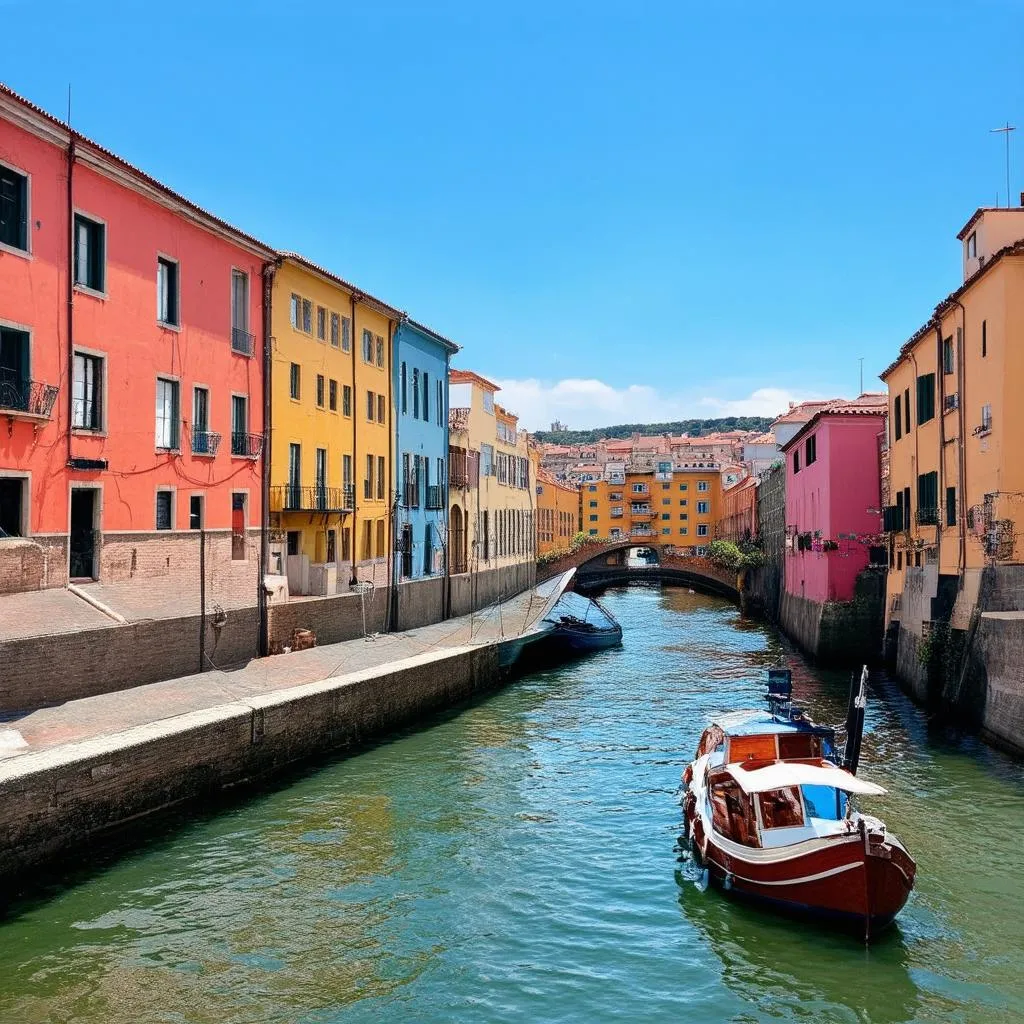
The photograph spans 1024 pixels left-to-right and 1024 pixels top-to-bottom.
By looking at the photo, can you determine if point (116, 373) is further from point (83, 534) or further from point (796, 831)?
point (796, 831)

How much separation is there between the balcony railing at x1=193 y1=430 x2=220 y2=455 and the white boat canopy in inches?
688

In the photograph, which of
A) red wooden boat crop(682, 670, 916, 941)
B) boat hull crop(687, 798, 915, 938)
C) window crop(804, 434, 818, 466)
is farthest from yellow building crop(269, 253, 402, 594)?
boat hull crop(687, 798, 915, 938)

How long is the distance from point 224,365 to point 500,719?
12534 mm

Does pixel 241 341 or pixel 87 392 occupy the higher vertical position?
pixel 241 341

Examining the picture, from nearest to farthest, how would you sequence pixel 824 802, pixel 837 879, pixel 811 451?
pixel 837 879, pixel 824 802, pixel 811 451

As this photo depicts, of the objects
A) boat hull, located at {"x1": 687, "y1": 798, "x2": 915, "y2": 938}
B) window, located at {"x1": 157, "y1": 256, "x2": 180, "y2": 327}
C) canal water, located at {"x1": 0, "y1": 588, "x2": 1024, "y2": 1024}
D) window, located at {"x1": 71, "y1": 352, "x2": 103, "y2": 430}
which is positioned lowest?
canal water, located at {"x1": 0, "y1": 588, "x2": 1024, "y2": 1024}

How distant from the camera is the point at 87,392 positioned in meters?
23.1

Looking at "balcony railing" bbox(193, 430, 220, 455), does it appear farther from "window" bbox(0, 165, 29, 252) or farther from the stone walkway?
"window" bbox(0, 165, 29, 252)

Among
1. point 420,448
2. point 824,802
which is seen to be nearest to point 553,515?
point 420,448

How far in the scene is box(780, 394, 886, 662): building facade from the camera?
4062cm

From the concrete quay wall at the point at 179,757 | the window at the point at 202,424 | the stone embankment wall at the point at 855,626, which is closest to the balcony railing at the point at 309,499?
the window at the point at 202,424

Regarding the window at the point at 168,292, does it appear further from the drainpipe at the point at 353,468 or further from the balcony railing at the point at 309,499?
the drainpipe at the point at 353,468

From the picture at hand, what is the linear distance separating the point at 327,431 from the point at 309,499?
3.13 metres

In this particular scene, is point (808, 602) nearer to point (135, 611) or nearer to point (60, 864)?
point (135, 611)
